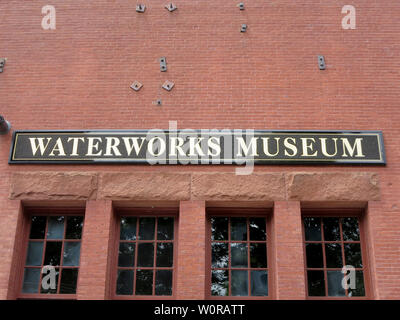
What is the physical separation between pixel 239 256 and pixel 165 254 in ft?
3.68

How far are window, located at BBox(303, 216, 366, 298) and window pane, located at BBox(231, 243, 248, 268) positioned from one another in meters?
0.93

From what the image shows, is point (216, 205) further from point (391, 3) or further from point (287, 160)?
point (391, 3)

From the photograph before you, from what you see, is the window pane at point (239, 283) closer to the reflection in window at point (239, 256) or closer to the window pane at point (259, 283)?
the reflection in window at point (239, 256)

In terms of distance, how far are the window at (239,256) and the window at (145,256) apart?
0.67m

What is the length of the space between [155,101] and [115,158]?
1.18 m

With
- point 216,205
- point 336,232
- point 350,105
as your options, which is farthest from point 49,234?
point 350,105

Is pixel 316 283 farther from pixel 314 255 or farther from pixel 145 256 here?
pixel 145 256

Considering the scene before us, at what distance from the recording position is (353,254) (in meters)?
7.99

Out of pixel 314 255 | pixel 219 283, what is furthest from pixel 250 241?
pixel 314 255

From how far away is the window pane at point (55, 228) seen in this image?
8219 millimetres

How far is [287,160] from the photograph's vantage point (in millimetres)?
8172

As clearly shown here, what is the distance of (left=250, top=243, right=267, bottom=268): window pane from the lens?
7.99 meters

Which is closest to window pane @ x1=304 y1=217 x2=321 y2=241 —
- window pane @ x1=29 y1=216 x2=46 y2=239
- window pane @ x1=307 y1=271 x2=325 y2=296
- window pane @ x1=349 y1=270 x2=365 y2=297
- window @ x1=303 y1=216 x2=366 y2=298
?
window @ x1=303 y1=216 x2=366 y2=298

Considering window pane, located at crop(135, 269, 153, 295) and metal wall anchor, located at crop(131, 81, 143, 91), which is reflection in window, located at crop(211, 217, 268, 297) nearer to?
window pane, located at crop(135, 269, 153, 295)
